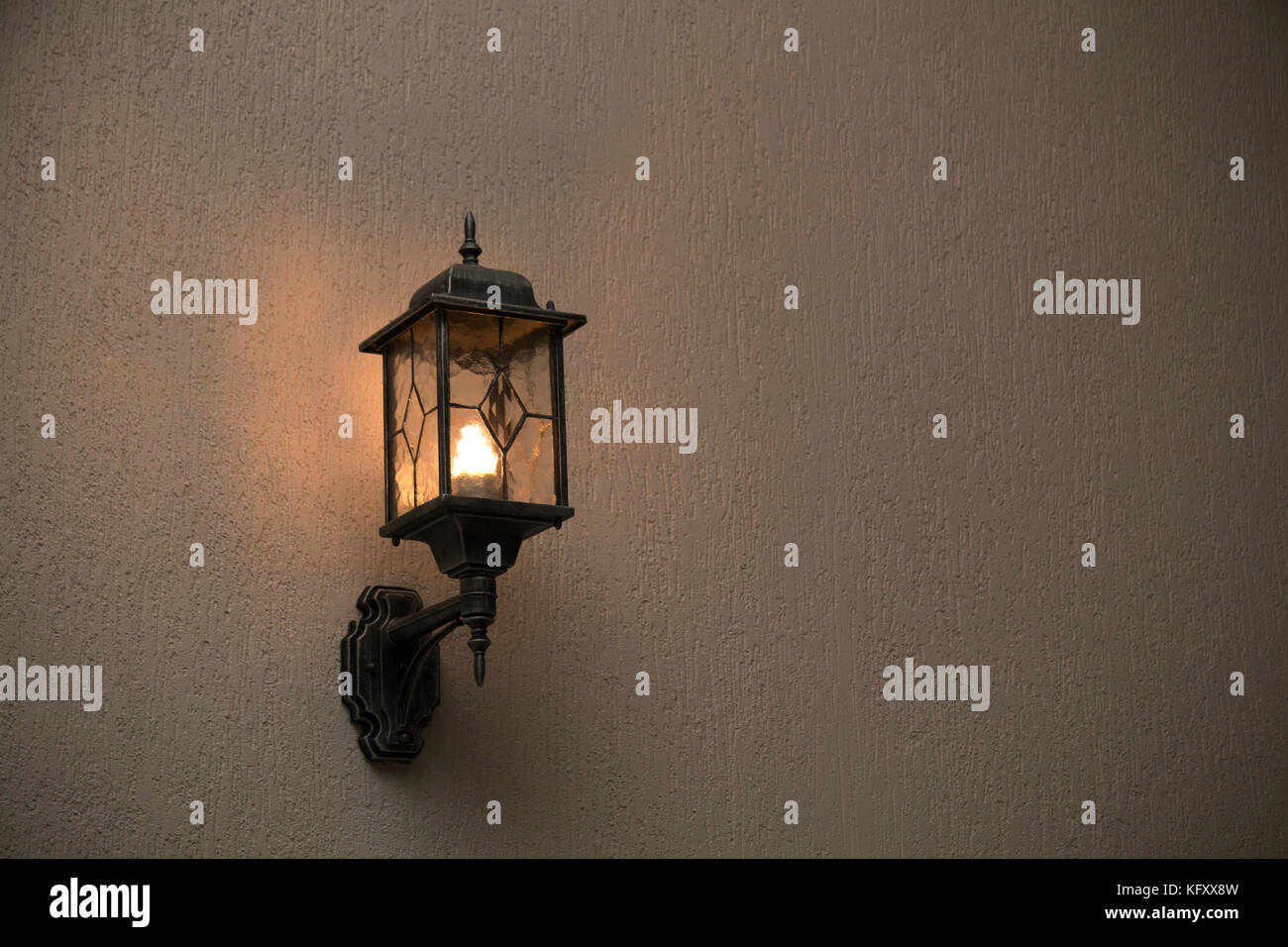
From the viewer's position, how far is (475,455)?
2.10 m

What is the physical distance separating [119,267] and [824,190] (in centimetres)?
113

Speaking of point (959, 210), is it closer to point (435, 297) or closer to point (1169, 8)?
point (1169, 8)

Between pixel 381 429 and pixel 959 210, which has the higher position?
pixel 959 210

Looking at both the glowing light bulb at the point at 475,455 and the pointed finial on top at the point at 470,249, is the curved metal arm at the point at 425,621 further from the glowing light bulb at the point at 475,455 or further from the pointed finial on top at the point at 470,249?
the pointed finial on top at the point at 470,249

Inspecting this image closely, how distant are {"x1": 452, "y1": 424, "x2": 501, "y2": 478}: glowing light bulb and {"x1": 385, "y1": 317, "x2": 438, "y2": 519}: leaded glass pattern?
0.11 ft

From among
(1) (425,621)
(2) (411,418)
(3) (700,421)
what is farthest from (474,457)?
(3) (700,421)

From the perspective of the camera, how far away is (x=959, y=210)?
279cm

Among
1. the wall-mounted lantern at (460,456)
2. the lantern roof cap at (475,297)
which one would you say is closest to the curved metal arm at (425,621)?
the wall-mounted lantern at (460,456)

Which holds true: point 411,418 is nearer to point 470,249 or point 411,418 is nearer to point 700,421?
point 470,249

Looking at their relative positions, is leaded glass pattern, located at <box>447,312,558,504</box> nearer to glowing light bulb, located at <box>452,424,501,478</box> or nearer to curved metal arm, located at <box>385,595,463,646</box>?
glowing light bulb, located at <box>452,424,501,478</box>

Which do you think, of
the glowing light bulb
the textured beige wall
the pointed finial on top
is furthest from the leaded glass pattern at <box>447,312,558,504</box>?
the textured beige wall

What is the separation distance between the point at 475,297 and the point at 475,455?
218 millimetres

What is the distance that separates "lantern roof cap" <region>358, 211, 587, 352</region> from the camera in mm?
2131

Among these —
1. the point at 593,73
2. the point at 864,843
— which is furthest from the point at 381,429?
the point at 864,843
